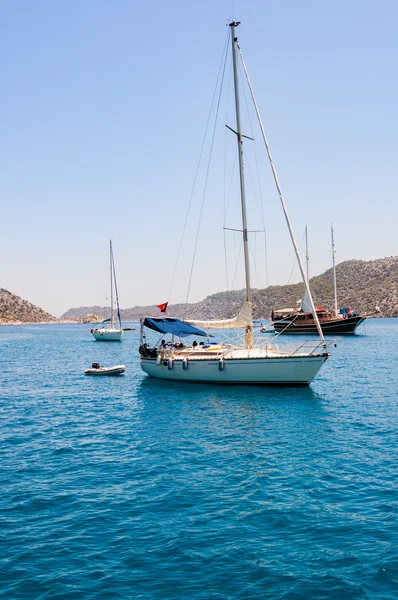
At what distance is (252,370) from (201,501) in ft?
58.4

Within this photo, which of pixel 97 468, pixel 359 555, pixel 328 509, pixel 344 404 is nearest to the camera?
pixel 359 555

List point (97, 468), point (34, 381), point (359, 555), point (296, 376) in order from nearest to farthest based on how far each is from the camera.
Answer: point (359, 555) → point (97, 468) → point (296, 376) → point (34, 381)

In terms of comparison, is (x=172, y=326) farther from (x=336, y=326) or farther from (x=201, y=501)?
(x=336, y=326)

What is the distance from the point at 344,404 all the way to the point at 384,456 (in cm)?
1037

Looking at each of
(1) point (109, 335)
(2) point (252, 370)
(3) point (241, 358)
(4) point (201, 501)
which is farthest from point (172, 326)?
(1) point (109, 335)

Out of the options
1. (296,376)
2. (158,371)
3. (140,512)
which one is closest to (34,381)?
(158,371)

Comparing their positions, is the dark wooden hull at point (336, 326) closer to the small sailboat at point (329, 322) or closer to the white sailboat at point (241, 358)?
the small sailboat at point (329, 322)

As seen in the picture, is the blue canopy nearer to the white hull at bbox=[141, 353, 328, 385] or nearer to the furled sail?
the white hull at bbox=[141, 353, 328, 385]

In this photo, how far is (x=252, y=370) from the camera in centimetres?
3048

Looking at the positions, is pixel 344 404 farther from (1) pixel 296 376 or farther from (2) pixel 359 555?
(2) pixel 359 555

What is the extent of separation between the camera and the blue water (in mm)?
9203

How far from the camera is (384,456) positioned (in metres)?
16.5

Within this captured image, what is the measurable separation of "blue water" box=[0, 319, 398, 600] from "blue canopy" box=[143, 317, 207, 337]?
9324 millimetres

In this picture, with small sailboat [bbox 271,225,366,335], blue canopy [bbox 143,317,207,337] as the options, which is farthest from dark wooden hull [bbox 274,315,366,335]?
blue canopy [bbox 143,317,207,337]
